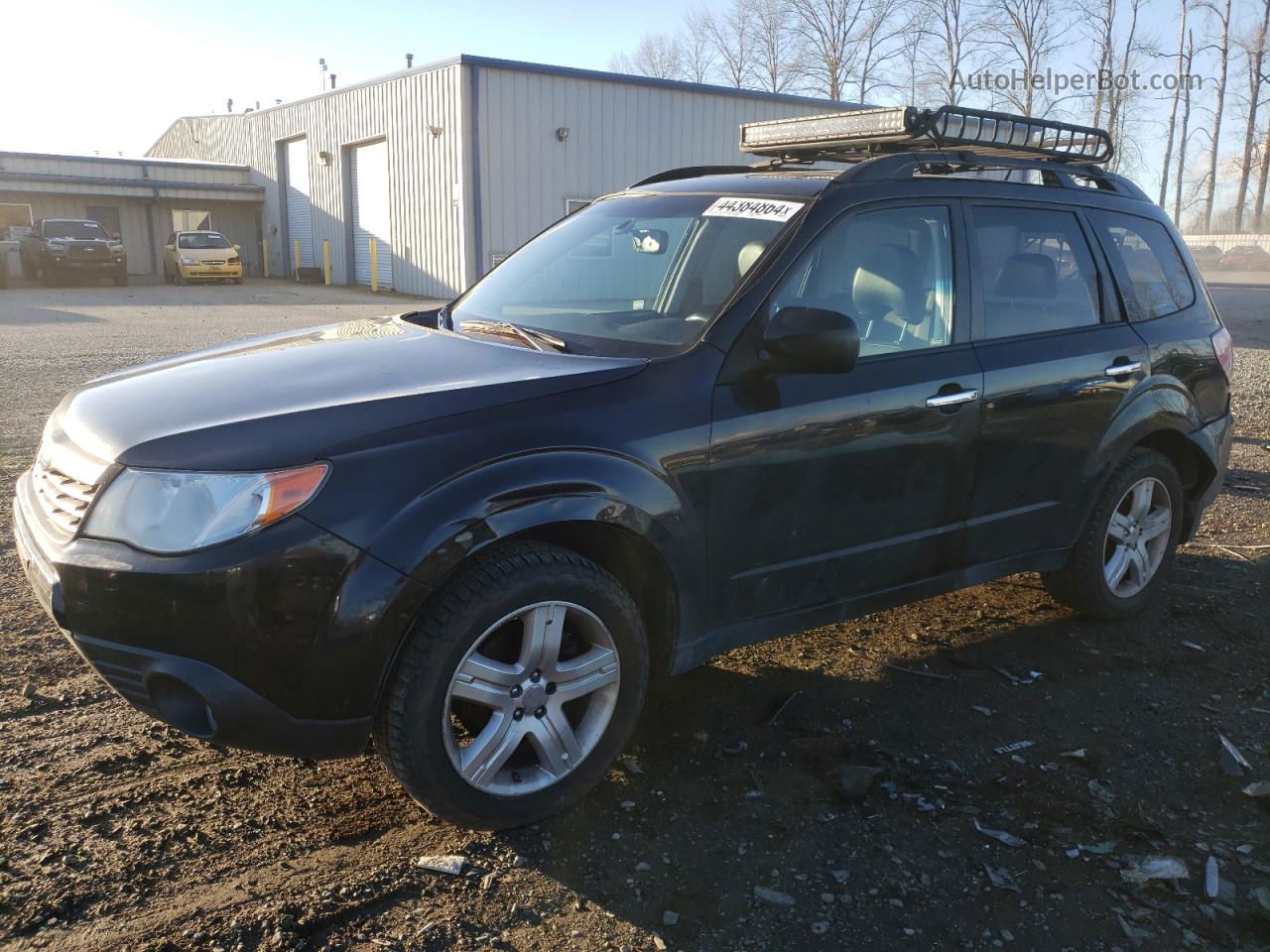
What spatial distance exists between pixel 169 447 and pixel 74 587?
0.42m

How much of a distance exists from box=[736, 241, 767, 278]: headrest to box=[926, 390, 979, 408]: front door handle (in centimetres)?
79

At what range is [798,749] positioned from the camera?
136 inches

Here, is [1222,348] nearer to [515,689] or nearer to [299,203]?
[515,689]

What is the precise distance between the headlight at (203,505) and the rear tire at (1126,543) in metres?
3.35

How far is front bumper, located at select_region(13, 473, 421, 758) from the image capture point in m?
2.49

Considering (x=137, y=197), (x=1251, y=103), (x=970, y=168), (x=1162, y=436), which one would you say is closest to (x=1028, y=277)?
(x=970, y=168)

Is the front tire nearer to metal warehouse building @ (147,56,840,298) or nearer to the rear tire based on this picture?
the rear tire

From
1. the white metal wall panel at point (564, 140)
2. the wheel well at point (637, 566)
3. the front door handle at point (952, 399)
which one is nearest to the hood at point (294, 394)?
the wheel well at point (637, 566)

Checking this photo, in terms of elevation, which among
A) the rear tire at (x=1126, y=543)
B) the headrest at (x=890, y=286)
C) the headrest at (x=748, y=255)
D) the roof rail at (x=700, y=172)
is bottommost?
the rear tire at (x=1126, y=543)

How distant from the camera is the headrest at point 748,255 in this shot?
347 centimetres

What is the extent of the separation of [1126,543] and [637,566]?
2.66 metres

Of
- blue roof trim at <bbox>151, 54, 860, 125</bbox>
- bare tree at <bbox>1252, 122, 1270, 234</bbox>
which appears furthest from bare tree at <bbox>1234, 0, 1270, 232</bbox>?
blue roof trim at <bbox>151, 54, 860, 125</bbox>

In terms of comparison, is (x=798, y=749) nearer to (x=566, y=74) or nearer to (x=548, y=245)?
(x=548, y=245)

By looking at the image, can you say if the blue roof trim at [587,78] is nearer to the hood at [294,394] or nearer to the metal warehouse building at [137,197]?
the metal warehouse building at [137,197]
